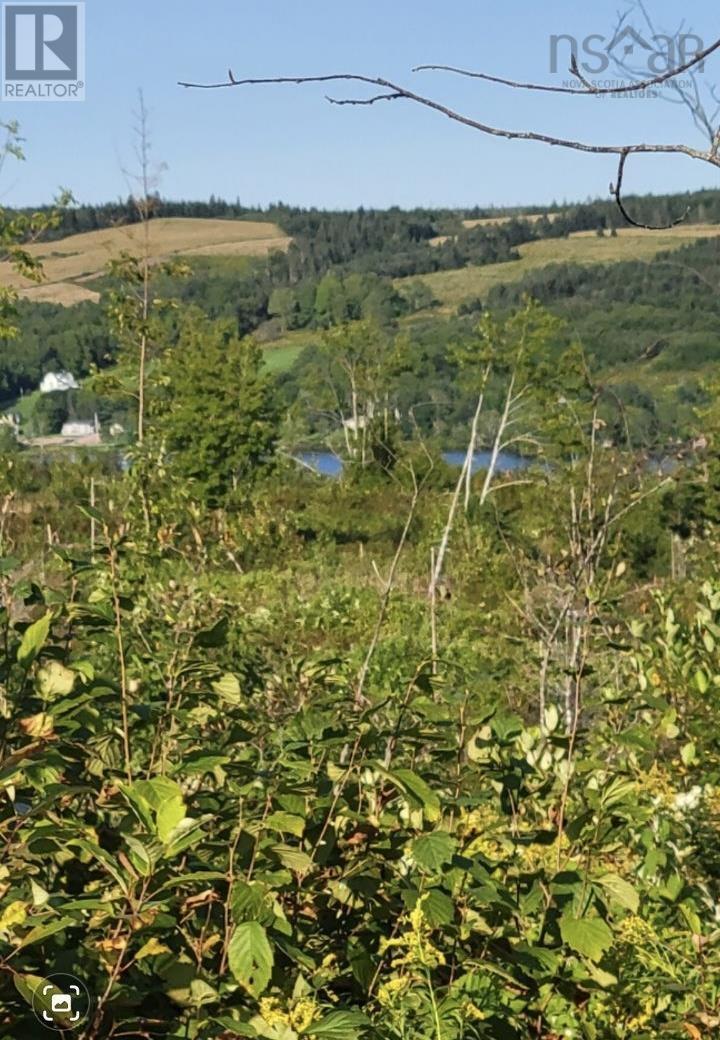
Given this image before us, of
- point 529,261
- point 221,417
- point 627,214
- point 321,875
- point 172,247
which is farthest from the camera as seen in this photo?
point 529,261

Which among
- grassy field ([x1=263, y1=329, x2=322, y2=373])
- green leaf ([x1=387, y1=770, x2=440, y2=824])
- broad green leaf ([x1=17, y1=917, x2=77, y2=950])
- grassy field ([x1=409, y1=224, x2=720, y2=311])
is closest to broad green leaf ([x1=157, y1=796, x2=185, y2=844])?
broad green leaf ([x1=17, y1=917, x2=77, y2=950])

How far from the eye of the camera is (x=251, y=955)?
1537mm

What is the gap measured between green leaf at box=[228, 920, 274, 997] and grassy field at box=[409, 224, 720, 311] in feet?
469

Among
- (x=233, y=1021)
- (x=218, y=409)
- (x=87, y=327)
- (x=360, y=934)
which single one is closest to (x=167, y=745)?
(x=360, y=934)

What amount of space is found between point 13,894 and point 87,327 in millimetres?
110169

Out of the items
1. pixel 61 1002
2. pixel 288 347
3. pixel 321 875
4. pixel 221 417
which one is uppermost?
pixel 61 1002

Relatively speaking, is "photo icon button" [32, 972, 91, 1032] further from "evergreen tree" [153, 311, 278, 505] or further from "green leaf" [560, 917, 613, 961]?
"evergreen tree" [153, 311, 278, 505]

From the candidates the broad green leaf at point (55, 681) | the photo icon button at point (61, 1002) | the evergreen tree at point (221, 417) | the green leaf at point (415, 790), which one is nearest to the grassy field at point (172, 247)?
the evergreen tree at point (221, 417)

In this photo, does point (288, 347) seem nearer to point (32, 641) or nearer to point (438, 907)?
point (32, 641)

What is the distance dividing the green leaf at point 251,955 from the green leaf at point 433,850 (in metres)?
0.27

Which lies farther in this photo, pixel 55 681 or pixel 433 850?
pixel 55 681

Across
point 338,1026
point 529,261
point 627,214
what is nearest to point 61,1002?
point 338,1026

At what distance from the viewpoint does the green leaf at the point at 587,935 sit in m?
1.74

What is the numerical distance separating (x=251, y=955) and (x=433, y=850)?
0.33 metres
